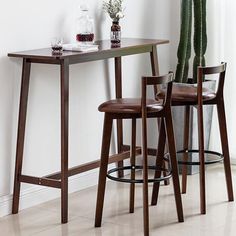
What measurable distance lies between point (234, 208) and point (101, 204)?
2.83ft

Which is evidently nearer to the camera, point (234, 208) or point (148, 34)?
point (234, 208)

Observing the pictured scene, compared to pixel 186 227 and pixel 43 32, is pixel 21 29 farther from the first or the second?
pixel 186 227

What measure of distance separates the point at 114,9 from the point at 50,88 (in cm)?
73

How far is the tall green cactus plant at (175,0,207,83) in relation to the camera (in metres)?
4.89

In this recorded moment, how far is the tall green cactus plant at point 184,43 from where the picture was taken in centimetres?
491

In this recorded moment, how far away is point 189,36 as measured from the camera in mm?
5012

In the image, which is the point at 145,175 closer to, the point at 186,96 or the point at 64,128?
the point at 64,128

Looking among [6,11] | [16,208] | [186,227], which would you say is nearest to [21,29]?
[6,11]

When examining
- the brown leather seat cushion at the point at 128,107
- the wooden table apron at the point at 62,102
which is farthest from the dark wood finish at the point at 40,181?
the brown leather seat cushion at the point at 128,107

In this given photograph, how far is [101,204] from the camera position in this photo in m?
3.78

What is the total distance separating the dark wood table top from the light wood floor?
0.91 meters

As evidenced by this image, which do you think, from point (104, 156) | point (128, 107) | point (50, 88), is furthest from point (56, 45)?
point (104, 156)

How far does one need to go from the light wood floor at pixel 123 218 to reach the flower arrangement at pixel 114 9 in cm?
115

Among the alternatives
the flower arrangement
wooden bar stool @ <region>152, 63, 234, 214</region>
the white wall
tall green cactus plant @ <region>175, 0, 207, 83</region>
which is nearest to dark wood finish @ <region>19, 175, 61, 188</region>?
the white wall
